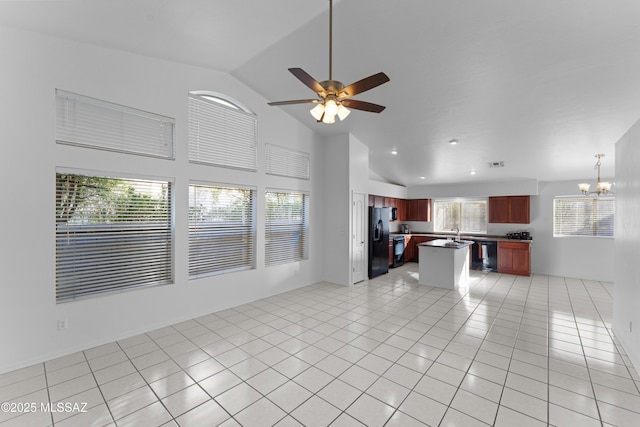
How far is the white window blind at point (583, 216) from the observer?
6.68 metres

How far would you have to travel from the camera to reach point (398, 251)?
820 centimetres

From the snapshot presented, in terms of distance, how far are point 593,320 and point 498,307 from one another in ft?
3.94

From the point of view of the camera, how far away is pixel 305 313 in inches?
173

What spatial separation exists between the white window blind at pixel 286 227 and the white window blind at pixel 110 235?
1.81 meters

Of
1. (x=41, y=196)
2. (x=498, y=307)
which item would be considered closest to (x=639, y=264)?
(x=498, y=307)

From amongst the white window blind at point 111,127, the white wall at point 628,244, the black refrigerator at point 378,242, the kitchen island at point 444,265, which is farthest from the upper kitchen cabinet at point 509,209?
the white window blind at point 111,127

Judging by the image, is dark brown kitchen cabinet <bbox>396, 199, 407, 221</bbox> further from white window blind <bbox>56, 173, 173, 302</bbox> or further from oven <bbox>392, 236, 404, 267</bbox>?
white window blind <bbox>56, 173, 173, 302</bbox>

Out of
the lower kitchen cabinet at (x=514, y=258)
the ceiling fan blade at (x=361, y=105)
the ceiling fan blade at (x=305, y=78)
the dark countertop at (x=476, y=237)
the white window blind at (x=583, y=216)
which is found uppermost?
the ceiling fan blade at (x=305, y=78)

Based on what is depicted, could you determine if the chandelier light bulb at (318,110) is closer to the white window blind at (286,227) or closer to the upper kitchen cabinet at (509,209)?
the white window blind at (286,227)

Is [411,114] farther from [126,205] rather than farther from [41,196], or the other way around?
[41,196]

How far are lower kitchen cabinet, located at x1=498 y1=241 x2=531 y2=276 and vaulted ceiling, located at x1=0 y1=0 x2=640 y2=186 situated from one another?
2.83m

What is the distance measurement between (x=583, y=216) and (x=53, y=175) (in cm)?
1025

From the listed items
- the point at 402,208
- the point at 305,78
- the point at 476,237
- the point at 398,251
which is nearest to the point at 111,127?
the point at 305,78

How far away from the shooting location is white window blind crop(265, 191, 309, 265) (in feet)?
17.6
